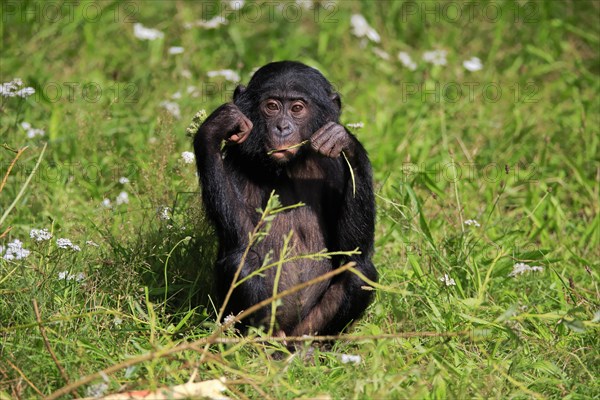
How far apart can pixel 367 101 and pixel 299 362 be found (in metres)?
4.31

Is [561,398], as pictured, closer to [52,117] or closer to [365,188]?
[365,188]

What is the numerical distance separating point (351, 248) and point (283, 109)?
0.91 m

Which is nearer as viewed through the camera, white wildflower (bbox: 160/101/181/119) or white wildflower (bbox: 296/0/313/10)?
white wildflower (bbox: 160/101/181/119)

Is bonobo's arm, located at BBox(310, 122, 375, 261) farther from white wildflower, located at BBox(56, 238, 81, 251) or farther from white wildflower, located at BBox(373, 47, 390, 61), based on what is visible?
white wildflower, located at BBox(373, 47, 390, 61)

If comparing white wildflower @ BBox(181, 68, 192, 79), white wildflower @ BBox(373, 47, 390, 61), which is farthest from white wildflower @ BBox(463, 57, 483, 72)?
white wildflower @ BBox(181, 68, 192, 79)

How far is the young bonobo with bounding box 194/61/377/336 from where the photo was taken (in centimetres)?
509

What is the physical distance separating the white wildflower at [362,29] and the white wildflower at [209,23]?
4.34 ft

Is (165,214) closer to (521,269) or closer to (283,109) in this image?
(283,109)

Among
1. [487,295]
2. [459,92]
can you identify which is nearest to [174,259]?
[487,295]

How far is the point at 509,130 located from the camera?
320 inches


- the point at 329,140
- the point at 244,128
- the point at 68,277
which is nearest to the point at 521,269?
the point at 329,140

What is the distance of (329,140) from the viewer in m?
5.00

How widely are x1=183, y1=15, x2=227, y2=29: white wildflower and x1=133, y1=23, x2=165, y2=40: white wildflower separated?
0.91 ft

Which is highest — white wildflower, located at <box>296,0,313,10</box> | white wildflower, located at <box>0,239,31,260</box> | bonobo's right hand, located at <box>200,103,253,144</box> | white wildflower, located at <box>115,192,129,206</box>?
white wildflower, located at <box>296,0,313,10</box>
